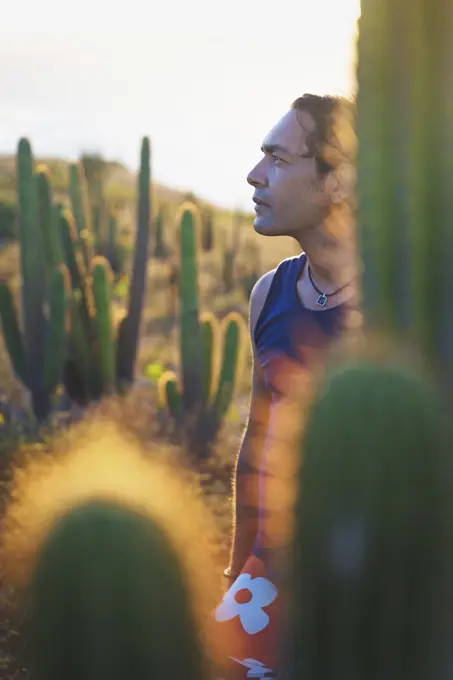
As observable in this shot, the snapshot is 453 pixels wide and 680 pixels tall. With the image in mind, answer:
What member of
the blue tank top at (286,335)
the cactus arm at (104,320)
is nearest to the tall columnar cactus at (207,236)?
the cactus arm at (104,320)

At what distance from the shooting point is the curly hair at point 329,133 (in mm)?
2207

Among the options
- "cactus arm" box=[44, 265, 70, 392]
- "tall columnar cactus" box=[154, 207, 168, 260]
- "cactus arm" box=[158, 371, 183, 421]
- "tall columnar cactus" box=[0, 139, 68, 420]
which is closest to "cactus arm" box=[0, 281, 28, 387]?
"tall columnar cactus" box=[0, 139, 68, 420]

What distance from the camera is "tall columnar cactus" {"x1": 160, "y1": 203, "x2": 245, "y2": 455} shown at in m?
6.65

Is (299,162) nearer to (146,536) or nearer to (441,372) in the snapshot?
(441,372)

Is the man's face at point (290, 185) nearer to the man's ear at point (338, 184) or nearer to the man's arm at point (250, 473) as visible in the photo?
the man's ear at point (338, 184)

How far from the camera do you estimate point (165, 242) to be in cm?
2106

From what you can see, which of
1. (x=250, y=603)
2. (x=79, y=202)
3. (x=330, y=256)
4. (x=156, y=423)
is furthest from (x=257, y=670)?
(x=79, y=202)

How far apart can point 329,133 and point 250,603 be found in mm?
1071

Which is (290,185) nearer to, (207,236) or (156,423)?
(156,423)

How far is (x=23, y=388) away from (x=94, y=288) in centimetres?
149

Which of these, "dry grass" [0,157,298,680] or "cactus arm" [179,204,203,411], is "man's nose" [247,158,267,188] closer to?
"dry grass" [0,157,298,680]

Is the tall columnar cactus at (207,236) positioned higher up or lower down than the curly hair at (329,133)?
higher up

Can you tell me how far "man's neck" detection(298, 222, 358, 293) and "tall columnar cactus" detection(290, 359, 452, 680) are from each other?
1148 mm

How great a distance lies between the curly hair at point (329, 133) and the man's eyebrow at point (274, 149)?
6cm
